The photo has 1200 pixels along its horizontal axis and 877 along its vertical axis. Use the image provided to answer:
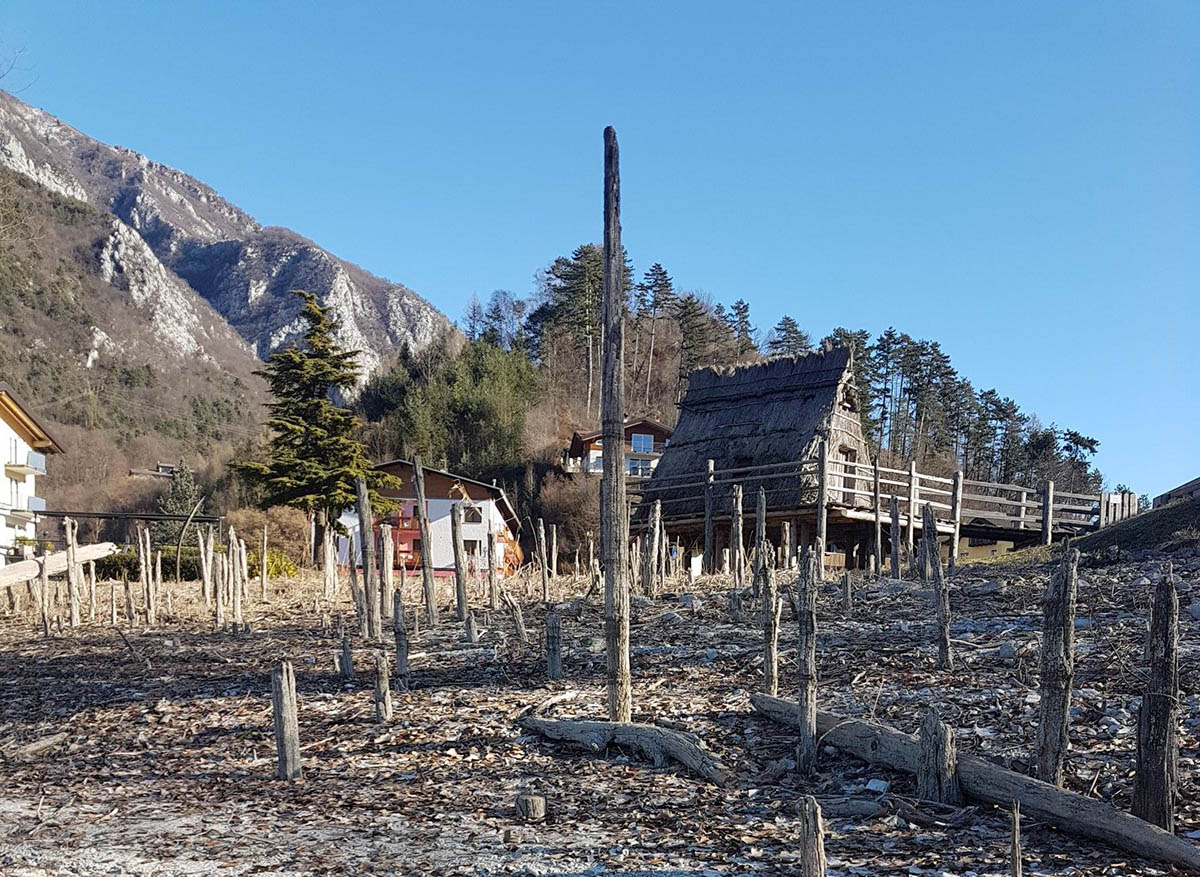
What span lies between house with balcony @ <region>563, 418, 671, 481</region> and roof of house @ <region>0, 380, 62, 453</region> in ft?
69.3

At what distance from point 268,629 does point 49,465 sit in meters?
51.6

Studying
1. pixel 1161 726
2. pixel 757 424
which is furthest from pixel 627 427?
pixel 1161 726

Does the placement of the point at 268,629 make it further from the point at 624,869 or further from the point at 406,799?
the point at 624,869

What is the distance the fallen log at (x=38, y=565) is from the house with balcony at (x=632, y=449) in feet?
89.2

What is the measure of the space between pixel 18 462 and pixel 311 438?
14.2 meters

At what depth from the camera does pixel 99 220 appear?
106250 millimetres

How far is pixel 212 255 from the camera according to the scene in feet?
487

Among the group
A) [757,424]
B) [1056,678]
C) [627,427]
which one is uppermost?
[627,427]

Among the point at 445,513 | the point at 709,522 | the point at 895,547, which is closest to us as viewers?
the point at 895,547

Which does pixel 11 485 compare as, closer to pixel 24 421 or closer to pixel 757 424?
pixel 24 421

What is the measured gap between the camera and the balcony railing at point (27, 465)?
37.5 m

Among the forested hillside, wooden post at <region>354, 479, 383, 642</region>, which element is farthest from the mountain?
wooden post at <region>354, 479, 383, 642</region>

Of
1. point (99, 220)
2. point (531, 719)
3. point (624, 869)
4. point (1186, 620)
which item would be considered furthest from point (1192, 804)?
point (99, 220)

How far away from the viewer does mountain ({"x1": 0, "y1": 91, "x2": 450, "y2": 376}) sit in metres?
131
